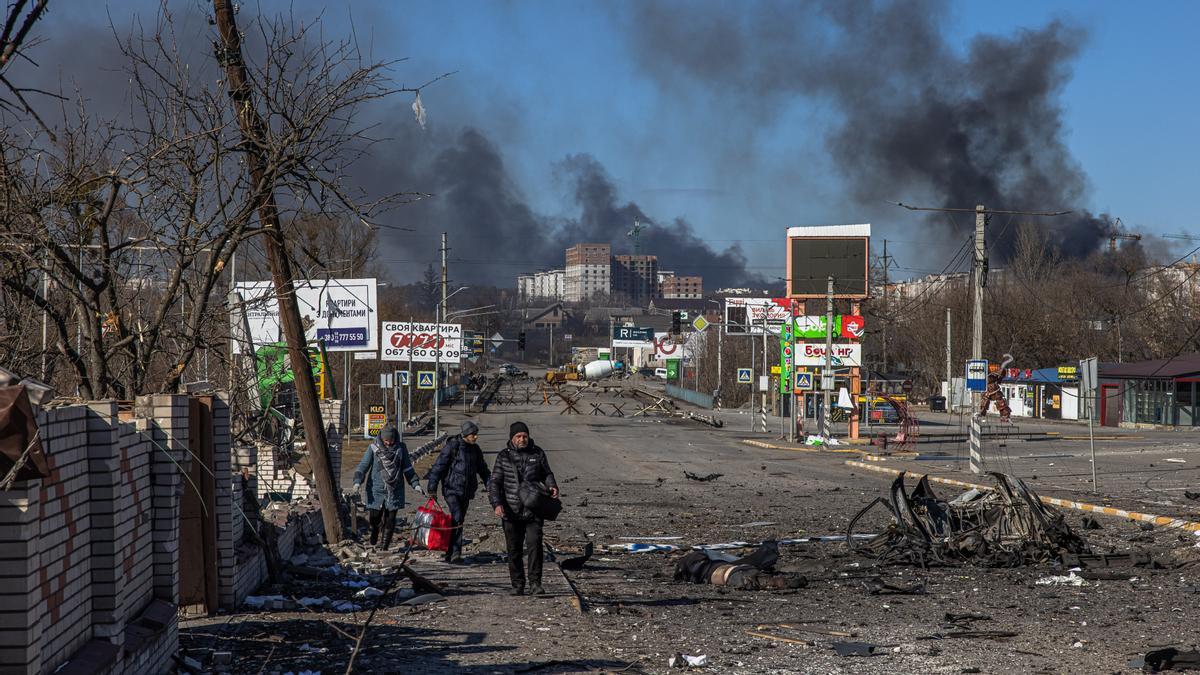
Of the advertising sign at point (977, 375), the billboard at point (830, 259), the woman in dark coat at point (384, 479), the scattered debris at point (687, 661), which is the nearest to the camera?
the scattered debris at point (687, 661)

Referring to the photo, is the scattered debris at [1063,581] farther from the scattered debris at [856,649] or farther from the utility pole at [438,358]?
the utility pole at [438,358]

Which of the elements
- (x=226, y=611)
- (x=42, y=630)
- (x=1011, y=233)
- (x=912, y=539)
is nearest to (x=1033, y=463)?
(x=912, y=539)

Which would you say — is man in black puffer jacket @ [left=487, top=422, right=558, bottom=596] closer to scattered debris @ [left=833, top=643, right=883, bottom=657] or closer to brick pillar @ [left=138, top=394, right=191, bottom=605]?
scattered debris @ [left=833, top=643, right=883, bottom=657]

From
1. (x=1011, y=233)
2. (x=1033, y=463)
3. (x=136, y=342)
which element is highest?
(x=1011, y=233)

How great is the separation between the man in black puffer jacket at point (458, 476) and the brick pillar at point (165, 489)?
18.9ft

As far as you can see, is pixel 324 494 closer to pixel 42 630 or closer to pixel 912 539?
pixel 912 539

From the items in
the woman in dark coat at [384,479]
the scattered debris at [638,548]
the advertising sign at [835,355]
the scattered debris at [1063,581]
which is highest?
the advertising sign at [835,355]

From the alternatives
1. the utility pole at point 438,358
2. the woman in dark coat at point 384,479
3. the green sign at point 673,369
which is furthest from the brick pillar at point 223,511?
the green sign at point 673,369

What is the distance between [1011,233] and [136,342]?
91371 millimetres

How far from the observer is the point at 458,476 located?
15070 mm

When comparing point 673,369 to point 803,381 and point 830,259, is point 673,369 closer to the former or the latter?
point 830,259

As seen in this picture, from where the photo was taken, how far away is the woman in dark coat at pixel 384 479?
1591 cm

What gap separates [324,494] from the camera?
601 inches

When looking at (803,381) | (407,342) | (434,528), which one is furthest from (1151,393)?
(434,528)
